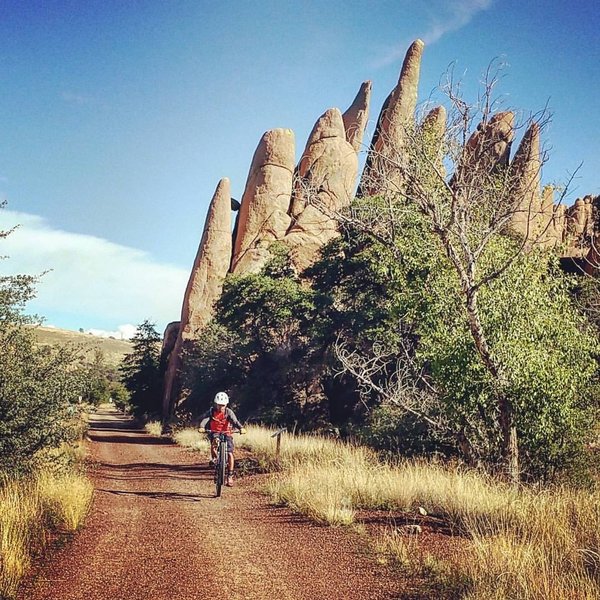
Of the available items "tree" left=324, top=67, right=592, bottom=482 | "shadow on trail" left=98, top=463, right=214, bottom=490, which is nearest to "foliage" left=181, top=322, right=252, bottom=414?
"shadow on trail" left=98, top=463, right=214, bottom=490

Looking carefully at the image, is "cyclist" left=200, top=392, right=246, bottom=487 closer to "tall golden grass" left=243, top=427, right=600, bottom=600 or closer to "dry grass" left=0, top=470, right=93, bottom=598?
"tall golden grass" left=243, top=427, right=600, bottom=600

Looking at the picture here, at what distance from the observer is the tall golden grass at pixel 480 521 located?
451 centimetres

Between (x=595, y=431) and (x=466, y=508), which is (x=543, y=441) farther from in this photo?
(x=466, y=508)

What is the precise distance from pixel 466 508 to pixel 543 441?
3369 millimetres

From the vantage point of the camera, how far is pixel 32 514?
673cm

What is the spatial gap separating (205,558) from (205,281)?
1536 inches

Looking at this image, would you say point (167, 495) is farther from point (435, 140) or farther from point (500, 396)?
point (435, 140)

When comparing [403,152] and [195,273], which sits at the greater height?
[195,273]

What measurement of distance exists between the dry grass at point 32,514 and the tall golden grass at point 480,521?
3327mm

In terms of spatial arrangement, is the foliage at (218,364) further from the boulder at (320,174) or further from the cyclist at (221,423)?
the cyclist at (221,423)

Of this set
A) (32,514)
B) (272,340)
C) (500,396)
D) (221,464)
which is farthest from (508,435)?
(272,340)

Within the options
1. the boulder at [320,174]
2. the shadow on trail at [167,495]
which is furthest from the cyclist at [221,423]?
the boulder at [320,174]

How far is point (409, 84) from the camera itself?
1896 inches

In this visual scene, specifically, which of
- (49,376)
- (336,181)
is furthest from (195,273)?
(49,376)
